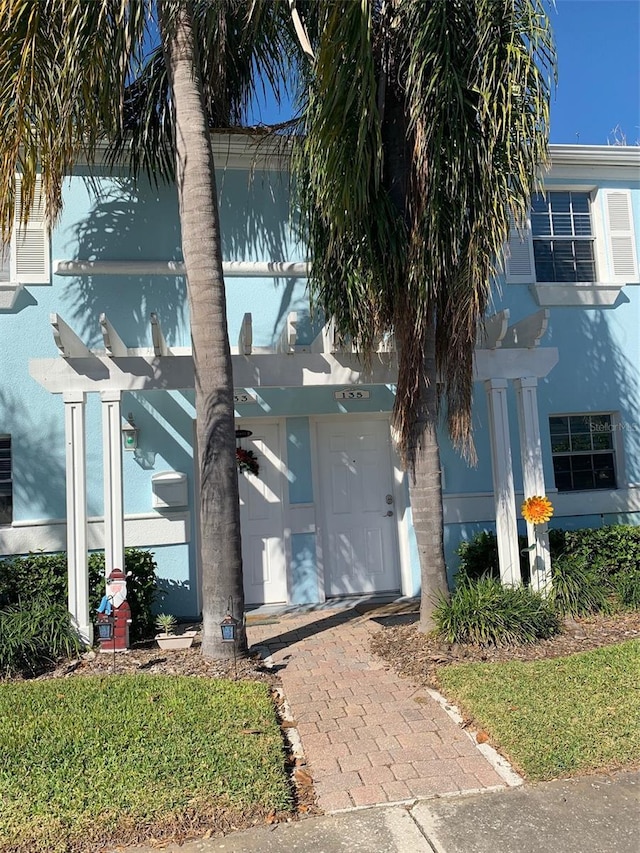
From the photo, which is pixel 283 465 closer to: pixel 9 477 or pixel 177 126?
pixel 9 477

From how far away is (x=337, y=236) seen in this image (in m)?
5.57

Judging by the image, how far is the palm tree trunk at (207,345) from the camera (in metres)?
5.49

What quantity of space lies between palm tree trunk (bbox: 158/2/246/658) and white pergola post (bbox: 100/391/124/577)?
1.02 metres

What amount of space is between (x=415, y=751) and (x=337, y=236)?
154 inches

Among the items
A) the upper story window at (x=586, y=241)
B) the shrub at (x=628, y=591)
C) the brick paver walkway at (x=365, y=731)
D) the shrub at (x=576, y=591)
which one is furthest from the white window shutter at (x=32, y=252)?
the shrub at (x=628, y=591)

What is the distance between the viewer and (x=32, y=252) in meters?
7.42

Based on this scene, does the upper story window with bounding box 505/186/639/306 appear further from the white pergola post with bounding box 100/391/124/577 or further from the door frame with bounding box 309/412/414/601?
the white pergola post with bounding box 100/391/124/577

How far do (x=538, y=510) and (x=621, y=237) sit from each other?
439 cm

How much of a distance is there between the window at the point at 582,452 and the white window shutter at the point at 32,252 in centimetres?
642

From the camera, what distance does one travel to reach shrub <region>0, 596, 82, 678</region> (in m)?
5.50

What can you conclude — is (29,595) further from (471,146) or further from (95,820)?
(471,146)

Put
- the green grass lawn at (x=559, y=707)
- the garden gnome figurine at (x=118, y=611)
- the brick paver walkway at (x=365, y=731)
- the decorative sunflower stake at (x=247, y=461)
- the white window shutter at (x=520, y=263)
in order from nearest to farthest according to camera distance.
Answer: the brick paver walkway at (x=365, y=731)
the green grass lawn at (x=559, y=707)
the garden gnome figurine at (x=118, y=611)
the decorative sunflower stake at (x=247, y=461)
the white window shutter at (x=520, y=263)

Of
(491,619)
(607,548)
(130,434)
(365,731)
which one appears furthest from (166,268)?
(607,548)

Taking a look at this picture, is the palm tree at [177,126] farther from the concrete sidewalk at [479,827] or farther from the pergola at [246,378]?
the concrete sidewalk at [479,827]
